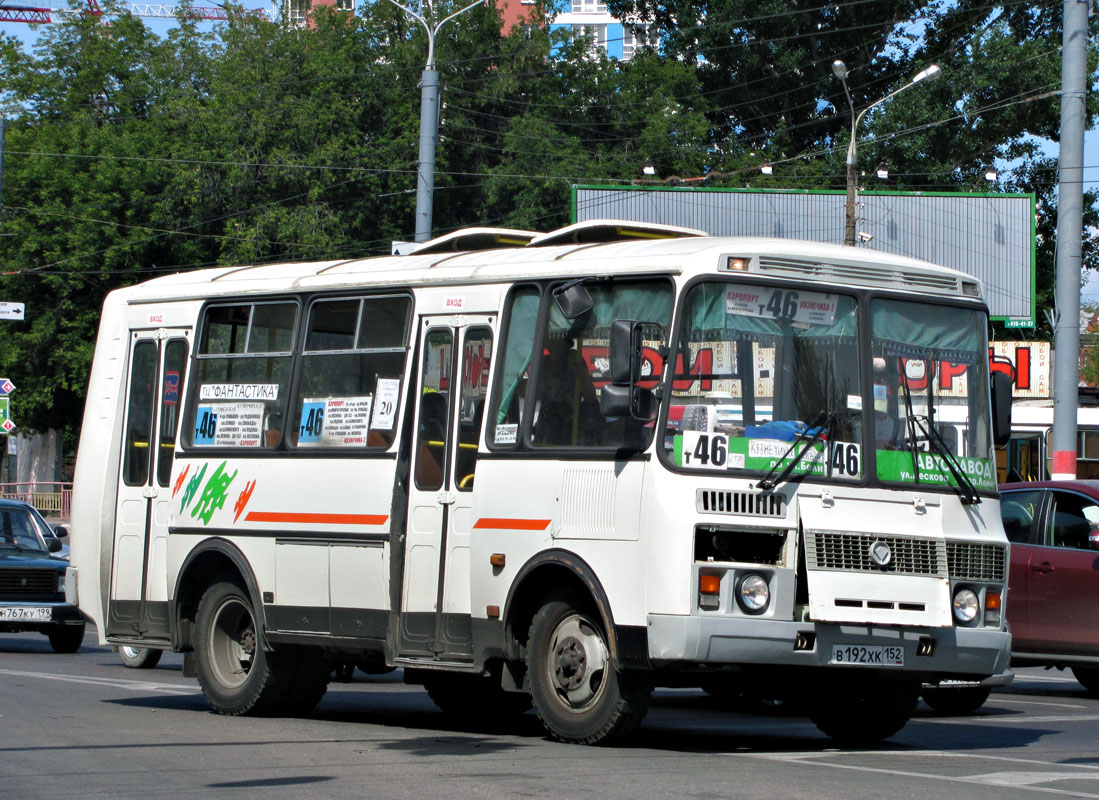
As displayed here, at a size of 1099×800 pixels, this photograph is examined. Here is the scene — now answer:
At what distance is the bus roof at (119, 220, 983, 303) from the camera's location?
32.1 ft

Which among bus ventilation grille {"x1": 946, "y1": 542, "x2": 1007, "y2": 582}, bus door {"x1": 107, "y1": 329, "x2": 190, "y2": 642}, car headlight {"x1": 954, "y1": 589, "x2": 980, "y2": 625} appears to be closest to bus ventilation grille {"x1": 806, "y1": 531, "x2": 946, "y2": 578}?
bus ventilation grille {"x1": 946, "y1": 542, "x2": 1007, "y2": 582}

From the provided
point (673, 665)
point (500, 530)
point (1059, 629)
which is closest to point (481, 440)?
point (500, 530)

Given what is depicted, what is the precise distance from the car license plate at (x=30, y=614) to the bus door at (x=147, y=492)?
617 cm

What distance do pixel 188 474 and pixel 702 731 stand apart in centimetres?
401

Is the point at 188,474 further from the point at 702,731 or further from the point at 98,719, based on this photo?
the point at 702,731

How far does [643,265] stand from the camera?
985cm

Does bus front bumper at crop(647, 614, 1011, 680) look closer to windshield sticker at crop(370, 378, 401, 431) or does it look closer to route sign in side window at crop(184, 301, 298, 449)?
windshield sticker at crop(370, 378, 401, 431)

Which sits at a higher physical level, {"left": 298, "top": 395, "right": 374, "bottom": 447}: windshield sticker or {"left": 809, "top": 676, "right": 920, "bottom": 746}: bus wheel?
{"left": 298, "top": 395, "right": 374, "bottom": 447}: windshield sticker

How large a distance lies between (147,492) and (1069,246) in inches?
453

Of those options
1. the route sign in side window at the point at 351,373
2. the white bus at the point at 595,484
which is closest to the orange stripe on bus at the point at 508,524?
the white bus at the point at 595,484

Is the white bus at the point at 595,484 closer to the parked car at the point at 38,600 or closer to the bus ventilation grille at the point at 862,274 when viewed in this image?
the bus ventilation grille at the point at 862,274

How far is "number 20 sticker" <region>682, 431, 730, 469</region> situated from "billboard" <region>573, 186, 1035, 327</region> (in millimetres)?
37705

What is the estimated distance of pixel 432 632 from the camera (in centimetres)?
1067

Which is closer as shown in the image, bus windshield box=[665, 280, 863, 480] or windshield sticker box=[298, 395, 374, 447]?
bus windshield box=[665, 280, 863, 480]
